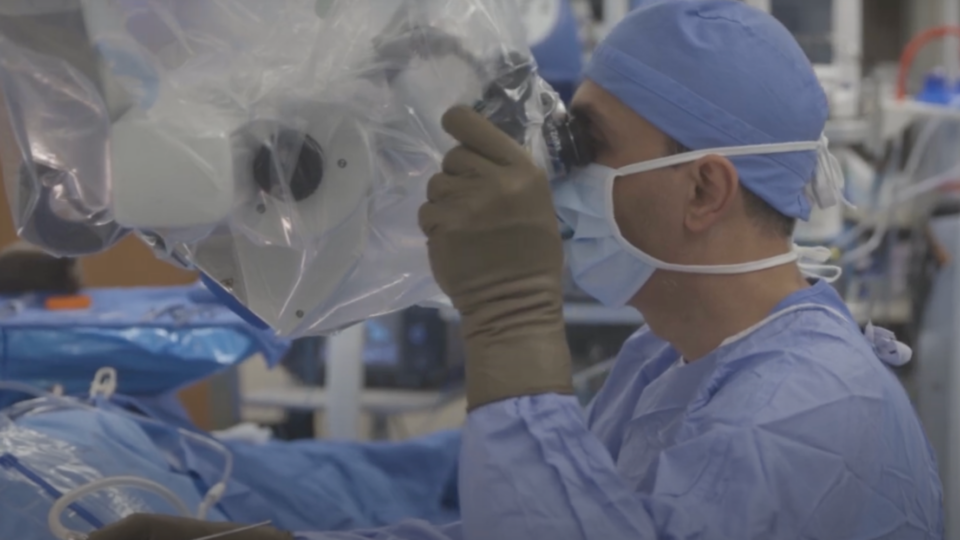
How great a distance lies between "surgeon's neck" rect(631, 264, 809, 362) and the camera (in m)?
1.05

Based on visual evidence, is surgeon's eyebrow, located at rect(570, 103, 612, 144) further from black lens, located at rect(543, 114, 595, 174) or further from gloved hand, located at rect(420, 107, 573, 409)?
gloved hand, located at rect(420, 107, 573, 409)

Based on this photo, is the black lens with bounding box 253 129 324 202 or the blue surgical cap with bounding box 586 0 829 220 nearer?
the black lens with bounding box 253 129 324 202

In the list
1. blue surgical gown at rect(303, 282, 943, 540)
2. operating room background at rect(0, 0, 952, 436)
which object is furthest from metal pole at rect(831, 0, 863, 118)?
blue surgical gown at rect(303, 282, 943, 540)

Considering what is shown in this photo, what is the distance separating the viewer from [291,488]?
4.91ft

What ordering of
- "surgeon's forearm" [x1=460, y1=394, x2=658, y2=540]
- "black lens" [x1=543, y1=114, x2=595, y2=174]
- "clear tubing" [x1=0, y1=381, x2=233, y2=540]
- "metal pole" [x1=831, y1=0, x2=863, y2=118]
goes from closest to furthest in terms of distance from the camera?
1. "surgeon's forearm" [x1=460, y1=394, x2=658, y2=540]
2. "black lens" [x1=543, y1=114, x2=595, y2=174]
3. "clear tubing" [x1=0, y1=381, x2=233, y2=540]
4. "metal pole" [x1=831, y1=0, x2=863, y2=118]

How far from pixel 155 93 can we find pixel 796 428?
0.60 meters

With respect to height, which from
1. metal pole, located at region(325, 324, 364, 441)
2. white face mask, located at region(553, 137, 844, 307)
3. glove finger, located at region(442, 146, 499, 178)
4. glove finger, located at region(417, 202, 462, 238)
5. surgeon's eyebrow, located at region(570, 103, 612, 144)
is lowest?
metal pole, located at region(325, 324, 364, 441)

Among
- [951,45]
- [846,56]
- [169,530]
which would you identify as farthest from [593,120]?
[951,45]

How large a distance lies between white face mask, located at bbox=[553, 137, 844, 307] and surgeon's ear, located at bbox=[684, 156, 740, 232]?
0.04 feet

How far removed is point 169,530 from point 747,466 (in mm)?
615

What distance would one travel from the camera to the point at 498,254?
0.85 meters

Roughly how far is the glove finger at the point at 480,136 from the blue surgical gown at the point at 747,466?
0.67 feet

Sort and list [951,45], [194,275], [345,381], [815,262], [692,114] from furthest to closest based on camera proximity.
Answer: [951,45], [194,275], [345,381], [815,262], [692,114]

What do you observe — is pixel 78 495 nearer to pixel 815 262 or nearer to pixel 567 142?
pixel 567 142
